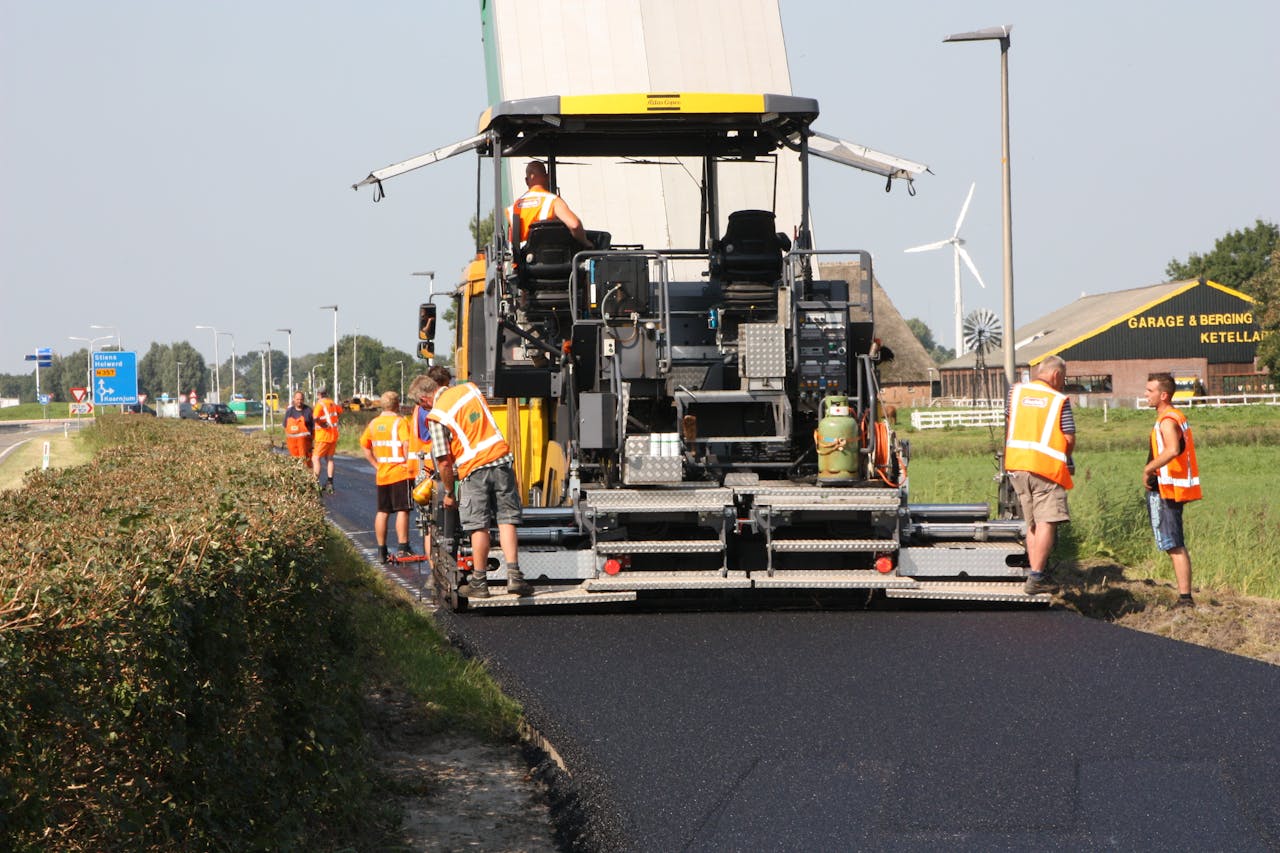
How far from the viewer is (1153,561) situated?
12406 mm

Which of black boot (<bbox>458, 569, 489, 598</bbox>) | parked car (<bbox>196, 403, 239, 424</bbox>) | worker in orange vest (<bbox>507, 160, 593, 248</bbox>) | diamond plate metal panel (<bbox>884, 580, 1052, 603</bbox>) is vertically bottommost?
diamond plate metal panel (<bbox>884, 580, 1052, 603</bbox>)

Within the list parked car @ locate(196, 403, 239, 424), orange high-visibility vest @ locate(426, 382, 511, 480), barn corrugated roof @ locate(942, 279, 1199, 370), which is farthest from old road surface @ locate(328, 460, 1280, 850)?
parked car @ locate(196, 403, 239, 424)

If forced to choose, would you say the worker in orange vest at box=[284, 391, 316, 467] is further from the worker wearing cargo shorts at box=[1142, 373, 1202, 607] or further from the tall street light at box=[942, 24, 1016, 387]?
the worker wearing cargo shorts at box=[1142, 373, 1202, 607]

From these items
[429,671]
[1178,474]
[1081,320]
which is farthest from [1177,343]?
[429,671]

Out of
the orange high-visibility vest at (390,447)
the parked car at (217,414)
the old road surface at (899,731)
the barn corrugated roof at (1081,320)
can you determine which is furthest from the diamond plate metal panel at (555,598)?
the parked car at (217,414)

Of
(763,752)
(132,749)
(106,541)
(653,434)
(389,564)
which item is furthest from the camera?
(389,564)

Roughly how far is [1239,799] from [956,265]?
5566 cm

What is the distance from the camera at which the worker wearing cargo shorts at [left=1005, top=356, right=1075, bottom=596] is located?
9742 millimetres

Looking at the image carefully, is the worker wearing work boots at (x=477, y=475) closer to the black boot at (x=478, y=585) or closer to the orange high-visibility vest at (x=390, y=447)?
the black boot at (x=478, y=585)

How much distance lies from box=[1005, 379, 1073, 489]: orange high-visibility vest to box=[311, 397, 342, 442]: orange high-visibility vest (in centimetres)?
1136

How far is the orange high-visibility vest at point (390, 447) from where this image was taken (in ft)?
44.1

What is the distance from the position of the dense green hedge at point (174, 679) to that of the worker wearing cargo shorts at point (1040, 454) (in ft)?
17.1

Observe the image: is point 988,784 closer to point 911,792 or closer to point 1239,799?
point 911,792

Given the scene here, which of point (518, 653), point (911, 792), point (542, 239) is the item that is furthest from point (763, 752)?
point (542, 239)
